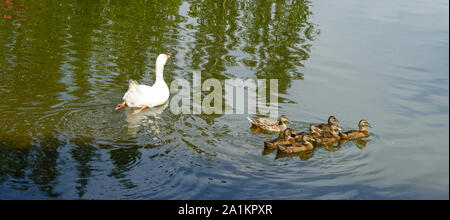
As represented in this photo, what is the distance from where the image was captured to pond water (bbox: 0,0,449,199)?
8727 millimetres

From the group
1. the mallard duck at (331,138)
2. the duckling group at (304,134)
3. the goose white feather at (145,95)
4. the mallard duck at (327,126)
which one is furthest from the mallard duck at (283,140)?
the goose white feather at (145,95)

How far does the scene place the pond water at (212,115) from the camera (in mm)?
8727

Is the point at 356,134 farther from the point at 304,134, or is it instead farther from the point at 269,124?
the point at 269,124

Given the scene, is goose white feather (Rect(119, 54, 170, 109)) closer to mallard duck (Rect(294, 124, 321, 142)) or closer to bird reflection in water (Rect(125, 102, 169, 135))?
bird reflection in water (Rect(125, 102, 169, 135))

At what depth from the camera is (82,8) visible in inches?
797

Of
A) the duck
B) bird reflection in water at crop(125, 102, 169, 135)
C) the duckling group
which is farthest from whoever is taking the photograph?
the duck

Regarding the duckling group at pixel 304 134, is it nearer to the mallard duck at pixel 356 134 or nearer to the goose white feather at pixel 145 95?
the mallard duck at pixel 356 134

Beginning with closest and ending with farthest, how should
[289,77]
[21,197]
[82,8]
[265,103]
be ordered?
1. [21,197]
2. [265,103]
3. [289,77]
4. [82,8]

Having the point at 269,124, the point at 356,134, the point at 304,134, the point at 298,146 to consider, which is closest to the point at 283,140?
the point at 298,146

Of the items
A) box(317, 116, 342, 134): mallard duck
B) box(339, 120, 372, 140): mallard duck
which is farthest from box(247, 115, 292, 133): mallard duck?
box(339, 120, 372, 140): mallard duck

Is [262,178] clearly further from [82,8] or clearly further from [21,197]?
[82,8]

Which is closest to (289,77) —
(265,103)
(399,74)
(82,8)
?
(265,103)

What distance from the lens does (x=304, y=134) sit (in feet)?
35.3
